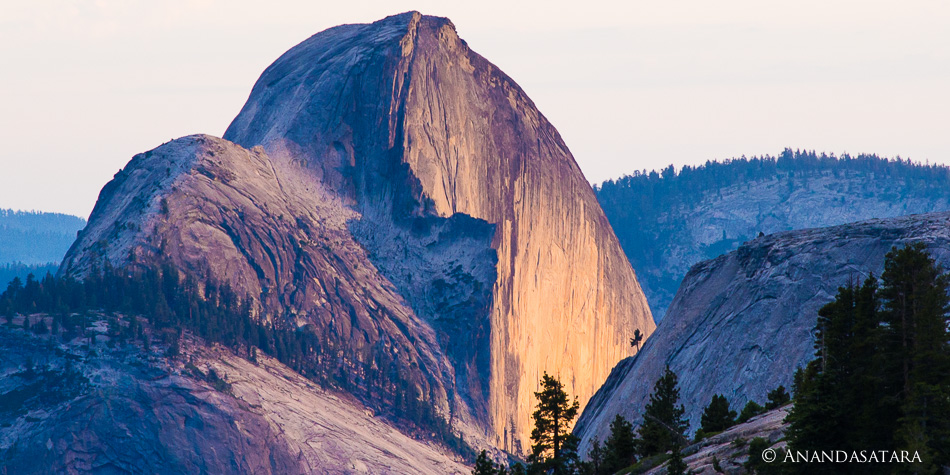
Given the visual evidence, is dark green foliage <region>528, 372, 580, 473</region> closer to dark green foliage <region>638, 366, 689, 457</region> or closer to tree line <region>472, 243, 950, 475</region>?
dark green foliage <region>638, 366, 689, 457</region>

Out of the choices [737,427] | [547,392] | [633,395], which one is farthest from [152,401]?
[737,427]

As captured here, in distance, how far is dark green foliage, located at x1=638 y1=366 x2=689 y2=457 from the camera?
8288 cm

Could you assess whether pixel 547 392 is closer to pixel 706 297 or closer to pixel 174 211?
pixel 706 297

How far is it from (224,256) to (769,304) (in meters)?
97.6

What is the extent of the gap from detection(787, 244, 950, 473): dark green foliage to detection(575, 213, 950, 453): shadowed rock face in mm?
50367

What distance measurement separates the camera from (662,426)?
87.4 metres

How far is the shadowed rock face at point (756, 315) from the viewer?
116 m

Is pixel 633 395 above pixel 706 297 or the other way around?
the other way around

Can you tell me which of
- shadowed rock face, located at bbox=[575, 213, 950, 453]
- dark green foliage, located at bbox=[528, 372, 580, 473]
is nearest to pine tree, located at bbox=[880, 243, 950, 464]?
dark green foliage, located at bbox=[528, 372, 580, 473]

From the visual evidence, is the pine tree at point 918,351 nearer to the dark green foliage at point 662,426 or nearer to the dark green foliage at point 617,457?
the dark green foliage at point 662,426

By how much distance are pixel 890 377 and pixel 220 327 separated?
135 metres

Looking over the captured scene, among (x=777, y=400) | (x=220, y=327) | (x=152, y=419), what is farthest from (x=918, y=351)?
(x=220, y=327)

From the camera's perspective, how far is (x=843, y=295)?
6544 cm

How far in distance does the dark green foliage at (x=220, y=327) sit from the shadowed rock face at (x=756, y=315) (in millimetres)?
62117
